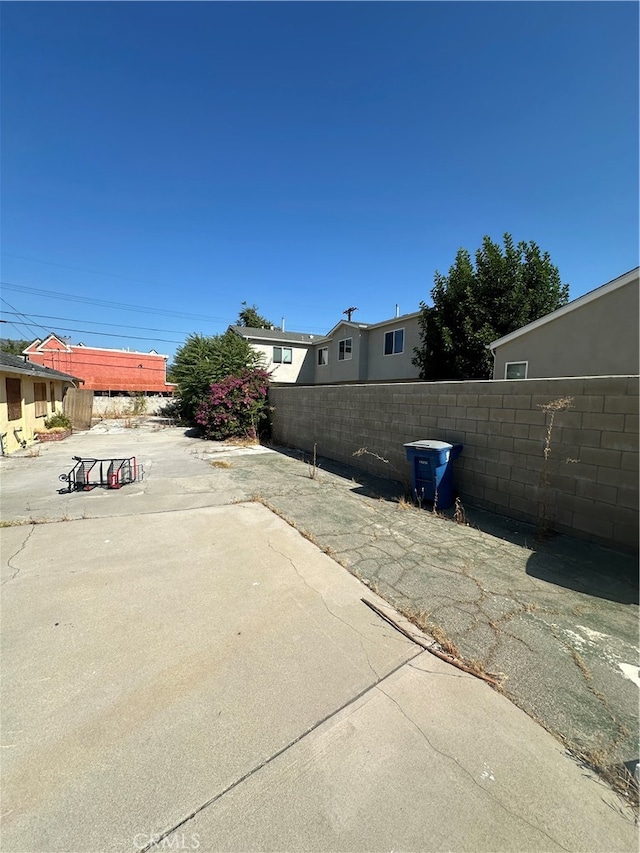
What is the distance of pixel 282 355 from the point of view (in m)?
23.3

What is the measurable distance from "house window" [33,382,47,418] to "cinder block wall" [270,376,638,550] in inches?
533

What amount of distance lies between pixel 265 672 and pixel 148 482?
18.4 feet

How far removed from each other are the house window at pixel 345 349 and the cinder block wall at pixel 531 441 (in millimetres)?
13361

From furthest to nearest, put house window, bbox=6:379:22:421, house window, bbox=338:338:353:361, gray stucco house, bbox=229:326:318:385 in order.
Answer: gray stucco house, bbox=229:326:318:385, house window, bbox=338:338:353:361, house window, bbox=6:379:22:421

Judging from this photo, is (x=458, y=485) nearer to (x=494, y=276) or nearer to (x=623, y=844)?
(x=623, y=844)

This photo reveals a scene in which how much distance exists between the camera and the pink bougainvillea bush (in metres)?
13.4

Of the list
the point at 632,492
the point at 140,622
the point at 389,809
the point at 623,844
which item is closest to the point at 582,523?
the point at 632,492

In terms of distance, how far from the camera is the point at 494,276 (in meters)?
13.2

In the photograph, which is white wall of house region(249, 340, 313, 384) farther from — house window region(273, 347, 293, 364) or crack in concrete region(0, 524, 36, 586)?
crack in concrete region(0, 524, 36, 586)

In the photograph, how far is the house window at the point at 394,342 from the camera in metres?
17.3

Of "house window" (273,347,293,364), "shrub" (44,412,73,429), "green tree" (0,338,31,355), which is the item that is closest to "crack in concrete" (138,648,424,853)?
"shrub" (44,412,73,429)

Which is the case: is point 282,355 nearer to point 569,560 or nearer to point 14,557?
point 14,557

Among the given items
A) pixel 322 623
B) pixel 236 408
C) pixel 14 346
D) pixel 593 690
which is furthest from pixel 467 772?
pixel 14 346

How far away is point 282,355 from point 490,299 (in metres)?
13.5
